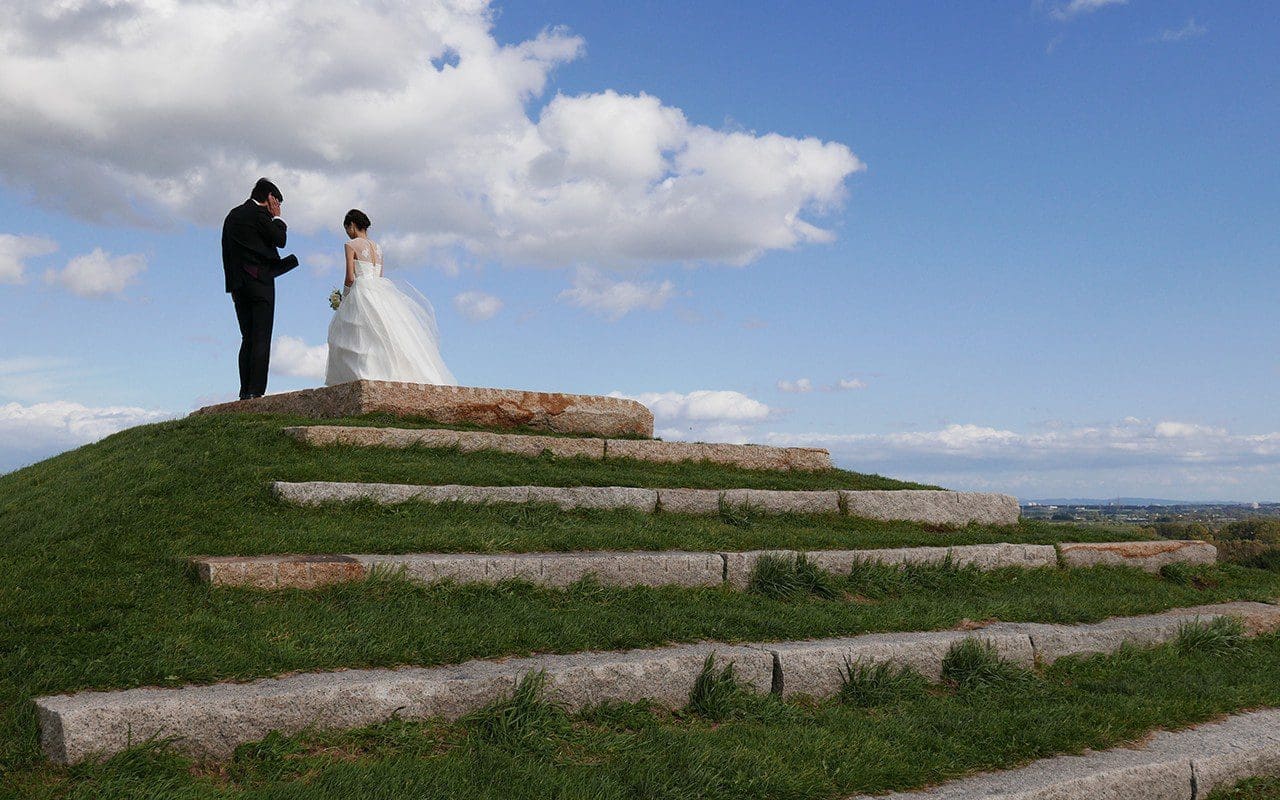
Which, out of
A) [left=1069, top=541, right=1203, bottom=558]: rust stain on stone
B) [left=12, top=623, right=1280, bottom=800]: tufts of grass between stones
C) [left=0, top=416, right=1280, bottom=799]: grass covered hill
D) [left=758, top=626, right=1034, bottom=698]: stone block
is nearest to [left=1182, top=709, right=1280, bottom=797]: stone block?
[left=12, top=623, right=1280, bottom=800]: tufts of grass between stones

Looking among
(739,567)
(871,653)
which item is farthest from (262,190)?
(871,653)

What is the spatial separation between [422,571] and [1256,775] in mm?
5016

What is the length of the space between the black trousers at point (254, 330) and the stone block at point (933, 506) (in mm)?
7548

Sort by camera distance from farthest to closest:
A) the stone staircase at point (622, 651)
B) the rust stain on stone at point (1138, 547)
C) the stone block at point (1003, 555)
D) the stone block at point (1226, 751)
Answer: the rust stain on stone at point (1138, 547)
the stone block at point (1003, 555)
the stone block at point (1226, 751)
the stone staircase at point (622, 651)

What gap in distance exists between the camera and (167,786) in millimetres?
3633

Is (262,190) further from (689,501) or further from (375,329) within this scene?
(689,501)

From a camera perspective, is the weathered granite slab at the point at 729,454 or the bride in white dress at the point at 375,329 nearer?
the weathered granite slab at the point at 729,454

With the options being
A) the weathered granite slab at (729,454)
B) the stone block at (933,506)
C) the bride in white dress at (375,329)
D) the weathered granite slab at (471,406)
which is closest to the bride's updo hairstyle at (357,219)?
the bride in white dress at (375,329)

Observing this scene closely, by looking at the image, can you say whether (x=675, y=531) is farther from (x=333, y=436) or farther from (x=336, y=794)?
(x=336, y=794)

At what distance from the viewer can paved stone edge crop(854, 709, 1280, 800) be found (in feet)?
14.1

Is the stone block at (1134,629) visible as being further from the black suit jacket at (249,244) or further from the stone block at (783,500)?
the black suit jacket at (249,244)

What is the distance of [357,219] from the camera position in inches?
492

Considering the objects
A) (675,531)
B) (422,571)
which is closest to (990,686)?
(675,531)

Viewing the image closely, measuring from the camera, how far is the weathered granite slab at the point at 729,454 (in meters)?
10.5
